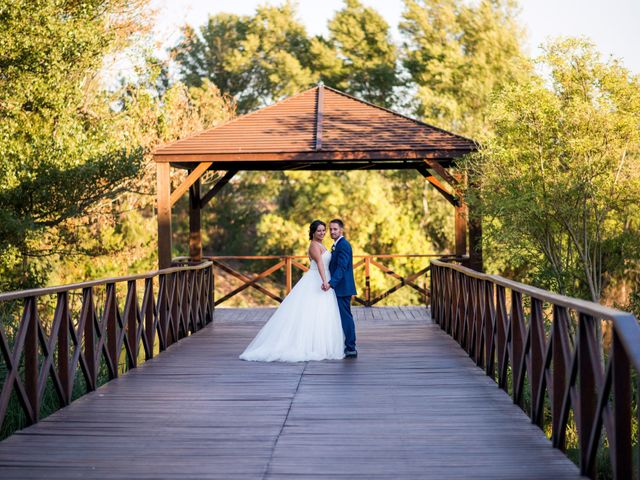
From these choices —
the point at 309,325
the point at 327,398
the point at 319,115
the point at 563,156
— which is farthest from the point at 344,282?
the point at 563,156

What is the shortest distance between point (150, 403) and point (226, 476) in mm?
2423

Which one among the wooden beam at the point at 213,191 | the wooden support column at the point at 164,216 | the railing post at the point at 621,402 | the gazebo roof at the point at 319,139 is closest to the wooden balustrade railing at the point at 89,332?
the wooden support column at the point at 164,216

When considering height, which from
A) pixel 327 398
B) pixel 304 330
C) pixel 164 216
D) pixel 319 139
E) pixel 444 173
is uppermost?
pixel 319 139

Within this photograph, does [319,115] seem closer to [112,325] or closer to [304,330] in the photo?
[304,330]

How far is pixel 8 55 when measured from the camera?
1791 centimetres

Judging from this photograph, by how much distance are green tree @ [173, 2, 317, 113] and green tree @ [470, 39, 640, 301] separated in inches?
750

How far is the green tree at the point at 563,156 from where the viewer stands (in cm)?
1736

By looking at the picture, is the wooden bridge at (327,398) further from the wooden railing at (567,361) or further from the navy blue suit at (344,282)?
the navy blue suit at (344,282)

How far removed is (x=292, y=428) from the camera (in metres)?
6.19

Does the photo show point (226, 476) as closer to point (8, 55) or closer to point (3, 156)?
point (3, 156)

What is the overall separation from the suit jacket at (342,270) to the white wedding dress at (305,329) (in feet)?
0.41

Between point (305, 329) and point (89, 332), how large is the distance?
9.26 feet

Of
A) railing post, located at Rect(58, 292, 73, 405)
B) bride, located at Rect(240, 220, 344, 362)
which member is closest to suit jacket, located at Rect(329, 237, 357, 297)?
bride, located at Rect(240, 220, 344, 362)

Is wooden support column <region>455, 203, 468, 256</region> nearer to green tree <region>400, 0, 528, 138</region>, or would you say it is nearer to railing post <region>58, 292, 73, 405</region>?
railing post <region>58, 292, 73, 405</region>
